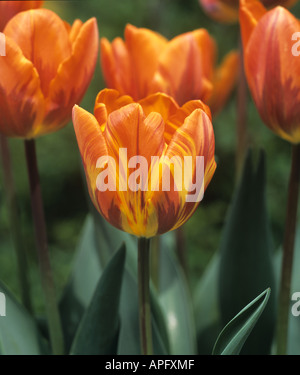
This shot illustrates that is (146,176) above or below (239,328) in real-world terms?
above

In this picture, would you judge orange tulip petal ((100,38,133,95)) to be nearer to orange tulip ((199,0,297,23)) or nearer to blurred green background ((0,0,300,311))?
orange tulip ((199,0,297,23))

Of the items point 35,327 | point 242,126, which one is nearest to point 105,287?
point 35,327

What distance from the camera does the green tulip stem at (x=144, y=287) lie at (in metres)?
0.41

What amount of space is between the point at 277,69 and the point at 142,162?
0.13 m

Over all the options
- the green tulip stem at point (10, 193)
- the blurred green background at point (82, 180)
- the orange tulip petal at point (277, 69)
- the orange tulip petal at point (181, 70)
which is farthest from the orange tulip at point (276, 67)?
the blurred green background at point (82, 180)

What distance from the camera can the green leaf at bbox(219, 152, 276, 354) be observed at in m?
0.61

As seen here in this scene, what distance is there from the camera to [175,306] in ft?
2.25

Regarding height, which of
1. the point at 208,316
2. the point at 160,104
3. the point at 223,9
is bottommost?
the point at 208,316

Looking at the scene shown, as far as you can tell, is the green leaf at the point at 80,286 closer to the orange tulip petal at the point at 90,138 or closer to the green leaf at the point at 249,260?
the green leaf at the point at 249,260

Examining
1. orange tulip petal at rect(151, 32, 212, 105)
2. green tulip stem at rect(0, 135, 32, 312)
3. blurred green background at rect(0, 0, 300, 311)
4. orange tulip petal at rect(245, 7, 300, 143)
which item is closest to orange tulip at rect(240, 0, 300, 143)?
orange tulip petal at rect(245, 7, 300, 143)

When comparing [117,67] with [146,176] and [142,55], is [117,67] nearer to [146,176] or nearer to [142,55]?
[142,55]

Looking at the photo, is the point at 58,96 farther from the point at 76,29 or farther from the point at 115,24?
the point at 115,24

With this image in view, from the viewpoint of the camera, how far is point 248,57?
0.46m

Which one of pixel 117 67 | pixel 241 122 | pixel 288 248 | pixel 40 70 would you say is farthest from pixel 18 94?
pixel 241 122
